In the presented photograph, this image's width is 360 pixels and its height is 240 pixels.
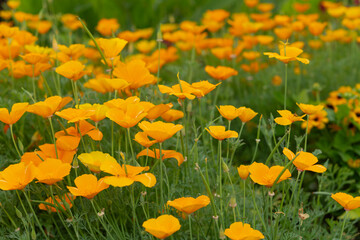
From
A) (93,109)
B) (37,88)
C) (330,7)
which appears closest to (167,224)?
(93,109)

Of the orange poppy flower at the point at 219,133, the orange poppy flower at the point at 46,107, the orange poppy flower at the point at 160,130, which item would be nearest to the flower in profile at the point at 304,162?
the orange poppy flower at the point at 219,133

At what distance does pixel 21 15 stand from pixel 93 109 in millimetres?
1532

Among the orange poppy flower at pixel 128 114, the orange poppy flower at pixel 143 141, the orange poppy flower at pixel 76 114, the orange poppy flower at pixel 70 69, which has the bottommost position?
the orange poppy flower at pixel 143 141

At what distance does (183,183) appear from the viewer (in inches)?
52.9

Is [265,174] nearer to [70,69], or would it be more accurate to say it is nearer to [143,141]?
[143,141]

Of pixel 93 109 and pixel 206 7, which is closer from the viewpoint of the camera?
pixel 93 109

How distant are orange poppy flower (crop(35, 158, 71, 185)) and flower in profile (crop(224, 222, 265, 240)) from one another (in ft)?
1.20

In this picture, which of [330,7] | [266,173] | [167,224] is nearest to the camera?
[167,224]

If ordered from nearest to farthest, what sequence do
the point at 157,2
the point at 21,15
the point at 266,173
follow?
Result: the point at 266,173 → the point at 21,15 → the point at 157,2

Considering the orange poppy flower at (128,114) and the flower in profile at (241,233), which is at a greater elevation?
the orange poppy flower at (128,114)

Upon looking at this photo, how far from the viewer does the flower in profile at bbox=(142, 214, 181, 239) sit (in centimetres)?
90

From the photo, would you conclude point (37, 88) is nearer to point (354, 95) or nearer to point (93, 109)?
point (93, 109)

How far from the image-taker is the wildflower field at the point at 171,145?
1.06 meters

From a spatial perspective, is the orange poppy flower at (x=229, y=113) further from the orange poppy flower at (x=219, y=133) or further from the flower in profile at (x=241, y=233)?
the flower in profile at (x=241, y=233)
